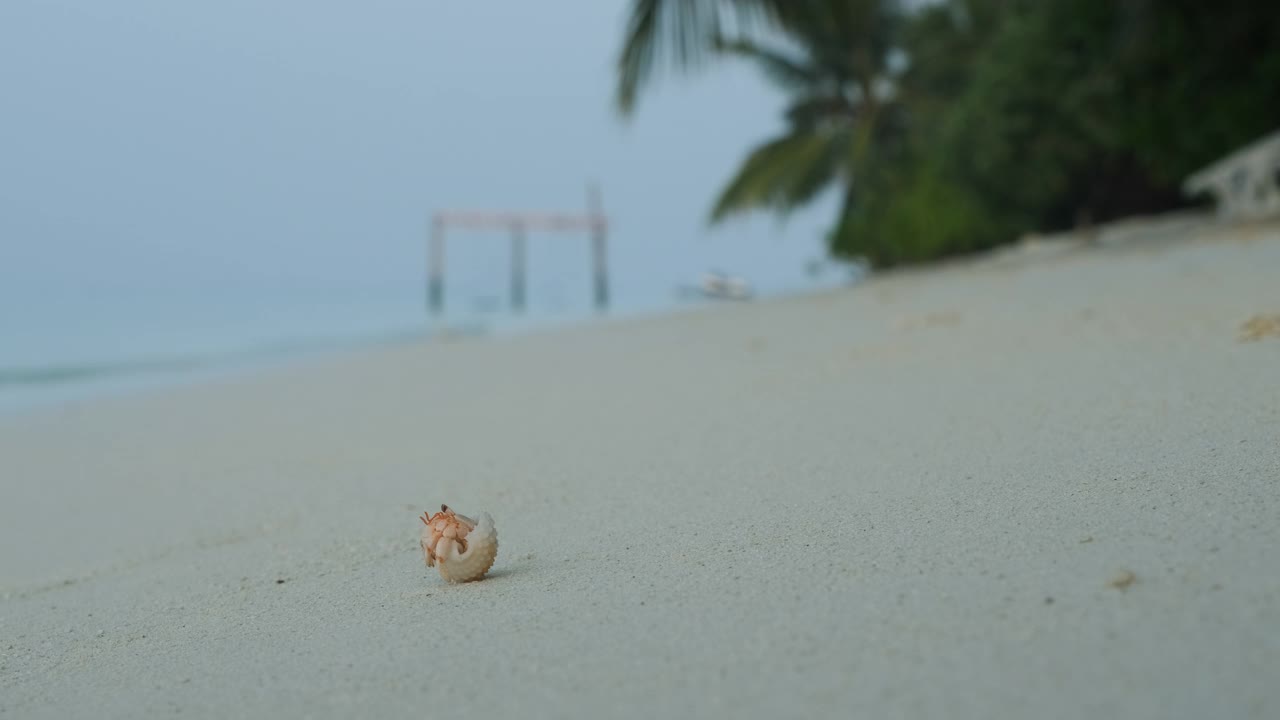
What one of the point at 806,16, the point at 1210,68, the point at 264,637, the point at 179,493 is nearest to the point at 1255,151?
the point at 1210,68

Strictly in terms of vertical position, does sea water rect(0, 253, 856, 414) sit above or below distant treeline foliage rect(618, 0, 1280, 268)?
below

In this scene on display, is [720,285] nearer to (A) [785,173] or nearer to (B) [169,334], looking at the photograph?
(A) [785,173]

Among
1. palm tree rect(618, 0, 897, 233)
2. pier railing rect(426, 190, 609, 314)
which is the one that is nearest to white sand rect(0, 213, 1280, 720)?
palm tree rect(618, 0, 897, 233)

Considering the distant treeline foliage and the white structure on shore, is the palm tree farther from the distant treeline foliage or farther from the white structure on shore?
the white structure on shore

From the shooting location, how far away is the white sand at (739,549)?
1.11 meters

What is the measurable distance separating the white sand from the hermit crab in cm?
4

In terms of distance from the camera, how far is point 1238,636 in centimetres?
105

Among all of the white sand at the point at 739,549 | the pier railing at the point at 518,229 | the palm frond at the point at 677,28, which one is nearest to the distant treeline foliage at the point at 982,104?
the palm frond at the point at 677,28

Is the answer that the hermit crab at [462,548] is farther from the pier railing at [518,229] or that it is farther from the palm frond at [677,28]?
the pier railing at [518,229]

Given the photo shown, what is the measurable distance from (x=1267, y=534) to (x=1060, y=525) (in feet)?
0.83

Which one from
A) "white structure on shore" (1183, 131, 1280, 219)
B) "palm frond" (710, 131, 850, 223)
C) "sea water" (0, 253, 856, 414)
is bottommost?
"sea water" (0, 253, 856, 414)

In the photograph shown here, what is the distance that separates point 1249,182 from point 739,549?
910cm

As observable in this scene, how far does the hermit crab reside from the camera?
166cm

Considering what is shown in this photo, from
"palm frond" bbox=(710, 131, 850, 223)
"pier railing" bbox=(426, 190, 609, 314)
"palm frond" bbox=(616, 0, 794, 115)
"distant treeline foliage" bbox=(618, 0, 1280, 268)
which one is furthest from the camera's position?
"pier railing" bbox=(426, 190, 609, 314)
